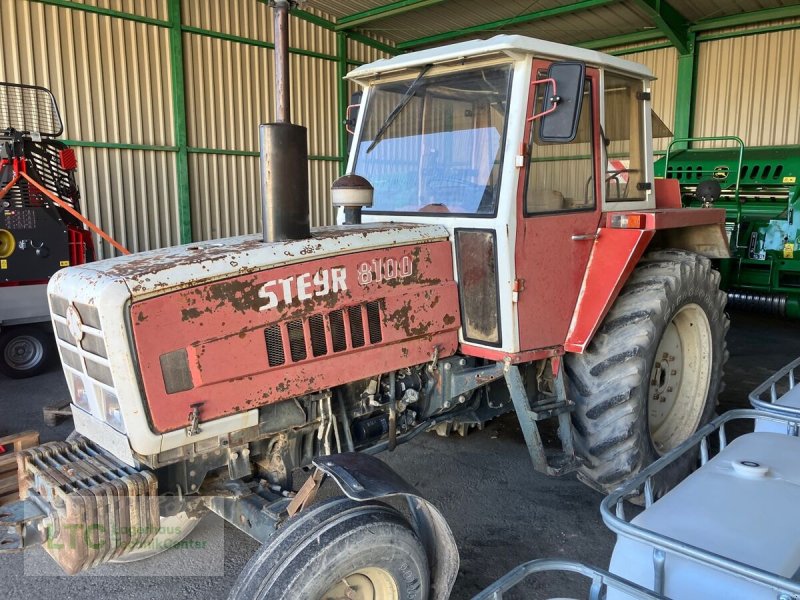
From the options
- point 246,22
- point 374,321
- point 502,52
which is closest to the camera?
point 374,321

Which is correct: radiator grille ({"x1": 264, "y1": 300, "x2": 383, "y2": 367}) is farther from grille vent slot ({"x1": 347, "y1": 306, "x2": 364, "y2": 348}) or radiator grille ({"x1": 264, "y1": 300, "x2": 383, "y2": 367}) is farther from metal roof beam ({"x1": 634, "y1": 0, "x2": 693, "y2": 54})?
metal roof beam ({"x1": 634, "y1": 0, "x2": 693, "y2": 54})

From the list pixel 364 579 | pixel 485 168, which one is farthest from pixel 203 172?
pixel 364 579

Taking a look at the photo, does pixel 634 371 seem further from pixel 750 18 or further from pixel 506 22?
pixel 750 18

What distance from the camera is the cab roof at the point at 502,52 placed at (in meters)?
2.79

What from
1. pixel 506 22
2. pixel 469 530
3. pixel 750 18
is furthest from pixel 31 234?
pixel 750 18

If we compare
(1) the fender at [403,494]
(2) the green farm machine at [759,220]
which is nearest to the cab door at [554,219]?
(1) the fender at [403,494]

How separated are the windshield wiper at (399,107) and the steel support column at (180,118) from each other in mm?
7129

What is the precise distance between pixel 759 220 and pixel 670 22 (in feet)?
13.0

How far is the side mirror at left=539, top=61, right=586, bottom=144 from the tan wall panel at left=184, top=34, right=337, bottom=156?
848cm

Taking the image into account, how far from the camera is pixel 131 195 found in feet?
31.0

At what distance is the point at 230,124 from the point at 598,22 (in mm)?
6223

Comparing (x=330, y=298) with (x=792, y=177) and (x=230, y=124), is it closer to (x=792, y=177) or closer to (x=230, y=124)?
(x=792, y=177)

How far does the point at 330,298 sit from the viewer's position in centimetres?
259

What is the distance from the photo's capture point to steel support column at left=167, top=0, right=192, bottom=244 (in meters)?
9.55
